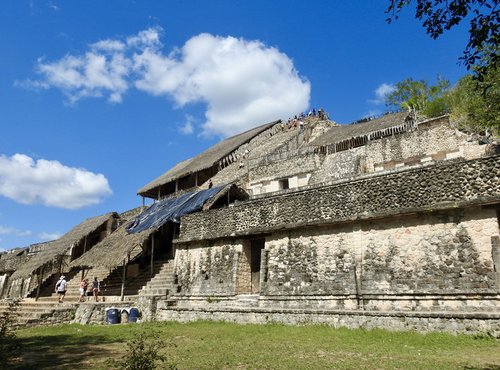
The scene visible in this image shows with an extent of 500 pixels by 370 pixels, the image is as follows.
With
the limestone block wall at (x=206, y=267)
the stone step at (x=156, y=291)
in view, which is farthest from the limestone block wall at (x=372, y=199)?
the stone step at (x=156, y=291)

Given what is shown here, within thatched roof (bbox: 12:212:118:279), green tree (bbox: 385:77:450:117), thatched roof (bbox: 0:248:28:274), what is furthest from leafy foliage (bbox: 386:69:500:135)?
thatched roof (bbox: 0:248:28:274)

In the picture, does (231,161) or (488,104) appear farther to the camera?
(231,161)

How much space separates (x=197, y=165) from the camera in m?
27.8

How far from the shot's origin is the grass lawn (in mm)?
6676

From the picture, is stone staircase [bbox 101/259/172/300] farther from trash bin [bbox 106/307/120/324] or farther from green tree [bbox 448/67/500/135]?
green tree [bbox 448/67/500/135]

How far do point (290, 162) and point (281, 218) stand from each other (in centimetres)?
930

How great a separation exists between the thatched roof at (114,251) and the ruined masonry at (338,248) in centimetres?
9

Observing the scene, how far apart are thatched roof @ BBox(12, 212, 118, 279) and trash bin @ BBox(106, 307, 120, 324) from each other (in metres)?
9.76

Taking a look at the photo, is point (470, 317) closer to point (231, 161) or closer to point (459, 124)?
point (459, 124)

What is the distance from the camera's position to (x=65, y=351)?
9.11 m

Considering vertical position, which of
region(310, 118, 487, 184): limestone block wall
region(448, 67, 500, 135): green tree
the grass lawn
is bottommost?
the grass lawn

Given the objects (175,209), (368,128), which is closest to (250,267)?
(175,209)

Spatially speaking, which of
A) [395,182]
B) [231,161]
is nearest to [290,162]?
[231,161]

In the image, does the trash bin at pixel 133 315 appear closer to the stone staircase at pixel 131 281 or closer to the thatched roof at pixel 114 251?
the stone staircase at pixel 131 281
